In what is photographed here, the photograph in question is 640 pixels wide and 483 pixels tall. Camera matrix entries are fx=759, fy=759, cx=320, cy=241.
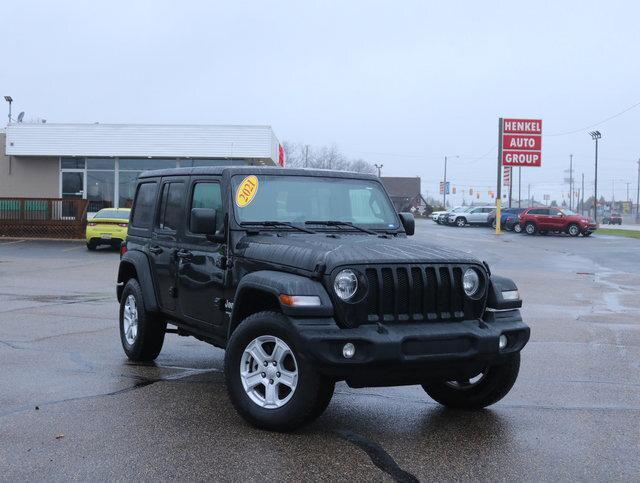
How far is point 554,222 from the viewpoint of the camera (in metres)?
42.5

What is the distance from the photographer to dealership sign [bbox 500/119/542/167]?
4497cm

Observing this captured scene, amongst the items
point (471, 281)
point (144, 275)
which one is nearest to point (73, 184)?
point (144, 275)

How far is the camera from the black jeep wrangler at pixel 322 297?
16.6 feet

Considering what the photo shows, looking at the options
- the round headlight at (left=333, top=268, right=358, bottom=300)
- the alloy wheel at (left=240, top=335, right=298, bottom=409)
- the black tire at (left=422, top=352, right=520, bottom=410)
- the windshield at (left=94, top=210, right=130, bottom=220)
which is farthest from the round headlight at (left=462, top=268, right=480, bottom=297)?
the windshield at (left=94, top=210, right=130, bottom=220)

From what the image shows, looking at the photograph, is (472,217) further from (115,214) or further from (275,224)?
(275,224)

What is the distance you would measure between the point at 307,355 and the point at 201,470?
973mm

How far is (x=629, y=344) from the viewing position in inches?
381

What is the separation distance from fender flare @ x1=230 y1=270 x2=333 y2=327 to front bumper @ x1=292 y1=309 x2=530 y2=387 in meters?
0.07

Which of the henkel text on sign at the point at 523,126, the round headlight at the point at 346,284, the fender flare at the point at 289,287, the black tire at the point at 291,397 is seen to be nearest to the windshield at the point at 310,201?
the fender flare at the point at 289,287

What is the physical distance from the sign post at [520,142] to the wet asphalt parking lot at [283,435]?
3584 centimetres

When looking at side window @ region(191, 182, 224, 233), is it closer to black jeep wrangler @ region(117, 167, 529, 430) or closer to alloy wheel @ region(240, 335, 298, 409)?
black jeep wrangler @ region(117, 167, 529, 430)

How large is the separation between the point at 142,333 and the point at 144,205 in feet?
4.39

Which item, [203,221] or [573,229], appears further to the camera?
[573,229]

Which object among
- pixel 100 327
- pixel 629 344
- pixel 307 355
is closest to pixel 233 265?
pixel 307 355
